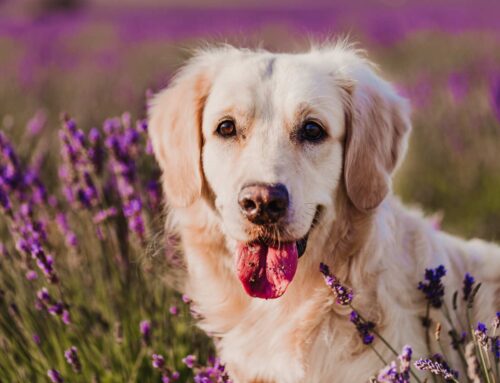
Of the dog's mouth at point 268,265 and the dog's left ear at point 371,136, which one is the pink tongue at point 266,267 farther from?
the dog's left ear at point 371,136

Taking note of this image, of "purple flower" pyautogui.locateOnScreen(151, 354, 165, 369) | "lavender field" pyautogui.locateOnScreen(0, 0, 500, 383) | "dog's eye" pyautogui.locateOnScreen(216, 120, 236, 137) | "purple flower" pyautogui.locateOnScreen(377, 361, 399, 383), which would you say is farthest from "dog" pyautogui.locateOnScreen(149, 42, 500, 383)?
"purple flower" pyautogui.locateOnScreen(377, 361, 399, 383)

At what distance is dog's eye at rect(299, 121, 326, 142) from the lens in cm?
238

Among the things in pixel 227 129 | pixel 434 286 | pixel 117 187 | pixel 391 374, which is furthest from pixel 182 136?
pixel 391 374

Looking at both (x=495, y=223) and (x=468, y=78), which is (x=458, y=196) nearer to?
(x=495, y=223)

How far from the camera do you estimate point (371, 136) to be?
96.9 inches

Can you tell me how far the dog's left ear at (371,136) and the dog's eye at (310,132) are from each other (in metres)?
0.14

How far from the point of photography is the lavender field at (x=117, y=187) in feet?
8.51

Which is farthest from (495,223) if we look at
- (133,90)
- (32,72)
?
(32,72)

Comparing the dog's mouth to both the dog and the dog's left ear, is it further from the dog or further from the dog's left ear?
the dog's left ear

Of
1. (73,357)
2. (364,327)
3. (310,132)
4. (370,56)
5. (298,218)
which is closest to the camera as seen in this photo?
(364,327)

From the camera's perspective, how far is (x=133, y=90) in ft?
26.3

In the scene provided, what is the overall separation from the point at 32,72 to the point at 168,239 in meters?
6.98

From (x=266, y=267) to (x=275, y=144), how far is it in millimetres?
451

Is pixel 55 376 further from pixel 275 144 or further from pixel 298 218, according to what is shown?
pixel 275 144
